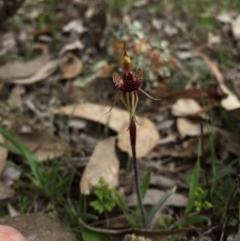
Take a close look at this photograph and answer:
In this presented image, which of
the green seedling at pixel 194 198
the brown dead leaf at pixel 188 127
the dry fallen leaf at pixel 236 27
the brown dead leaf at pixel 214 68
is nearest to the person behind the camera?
the green seedling at pixel 194 198

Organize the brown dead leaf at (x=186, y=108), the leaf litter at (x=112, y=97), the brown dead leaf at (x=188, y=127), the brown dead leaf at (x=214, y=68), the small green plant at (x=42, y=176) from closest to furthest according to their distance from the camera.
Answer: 1. the small green plant at (x=42, y=176)
2. the leaf litter at (x=112, y=97)
3. the brown dead leaf at (x=188, y=127)
4. the brown dead leaf at (x=186, y=108)
5. the brown dead leaf at (x=214, y=68)

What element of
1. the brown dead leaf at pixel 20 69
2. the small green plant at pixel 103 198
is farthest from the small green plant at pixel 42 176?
the brown dead leaf at pixel 20 69

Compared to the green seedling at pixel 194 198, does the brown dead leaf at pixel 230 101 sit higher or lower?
lower

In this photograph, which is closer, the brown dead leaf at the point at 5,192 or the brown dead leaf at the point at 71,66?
the brown dead leaf at the point at 5,192

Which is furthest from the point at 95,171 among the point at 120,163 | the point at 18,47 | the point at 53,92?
the point at 18,47

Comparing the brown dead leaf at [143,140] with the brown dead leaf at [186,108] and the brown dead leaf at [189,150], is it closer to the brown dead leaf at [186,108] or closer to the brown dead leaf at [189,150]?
the brown dead leaf at [189,150]

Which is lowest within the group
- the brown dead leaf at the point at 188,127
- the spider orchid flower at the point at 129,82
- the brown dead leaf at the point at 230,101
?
the brown dead leaf at the point at 188,127
